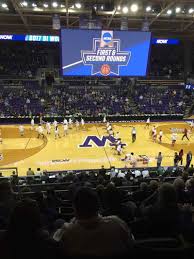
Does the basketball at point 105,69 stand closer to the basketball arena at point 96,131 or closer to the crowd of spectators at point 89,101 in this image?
the basketball arena at point 96,131

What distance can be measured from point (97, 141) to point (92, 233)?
2356cm

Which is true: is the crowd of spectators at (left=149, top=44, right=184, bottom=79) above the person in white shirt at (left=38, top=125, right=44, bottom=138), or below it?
above

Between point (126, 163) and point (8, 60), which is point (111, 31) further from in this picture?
point (8, 60)

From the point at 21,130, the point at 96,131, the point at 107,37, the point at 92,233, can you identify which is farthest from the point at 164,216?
the point at 96,131

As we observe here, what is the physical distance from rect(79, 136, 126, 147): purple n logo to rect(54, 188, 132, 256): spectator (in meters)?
22.2

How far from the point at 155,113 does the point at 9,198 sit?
33.8m

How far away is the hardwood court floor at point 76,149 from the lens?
21.0 metres

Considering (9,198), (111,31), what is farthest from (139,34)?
(9,198)

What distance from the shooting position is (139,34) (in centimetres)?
2823

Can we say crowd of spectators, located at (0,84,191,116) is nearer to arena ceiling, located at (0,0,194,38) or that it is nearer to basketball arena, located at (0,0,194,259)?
basketball arena, located at (0,0,194,259)

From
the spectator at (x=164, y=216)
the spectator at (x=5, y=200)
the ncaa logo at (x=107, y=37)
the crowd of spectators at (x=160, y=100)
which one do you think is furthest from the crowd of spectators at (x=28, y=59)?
the spectator at (x=164, y=216)

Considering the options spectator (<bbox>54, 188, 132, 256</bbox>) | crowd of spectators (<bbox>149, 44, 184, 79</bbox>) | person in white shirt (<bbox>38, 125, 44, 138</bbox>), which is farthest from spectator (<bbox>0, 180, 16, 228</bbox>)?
crowd of spectators (<bbox>149, 44, 184, 79</bbox>)

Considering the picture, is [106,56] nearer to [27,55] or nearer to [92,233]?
[27,55]

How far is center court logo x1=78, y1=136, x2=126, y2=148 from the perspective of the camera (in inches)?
992
